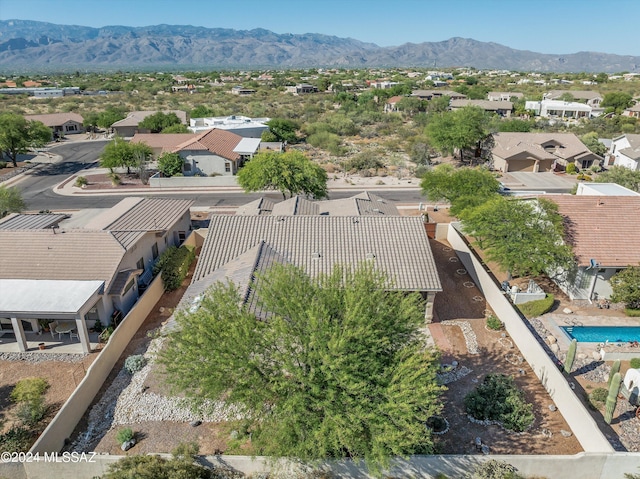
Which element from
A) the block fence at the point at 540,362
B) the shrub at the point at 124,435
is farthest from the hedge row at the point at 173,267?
the block fence at the point at 540,362

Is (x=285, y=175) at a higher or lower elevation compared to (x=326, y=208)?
higher

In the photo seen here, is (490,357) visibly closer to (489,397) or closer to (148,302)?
(489,397)

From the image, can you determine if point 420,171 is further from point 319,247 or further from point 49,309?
point 49,309

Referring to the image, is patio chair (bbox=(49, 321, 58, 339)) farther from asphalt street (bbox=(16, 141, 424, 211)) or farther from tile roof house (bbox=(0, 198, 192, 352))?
asphalt street (bbox=(16, 141, 424, 211))

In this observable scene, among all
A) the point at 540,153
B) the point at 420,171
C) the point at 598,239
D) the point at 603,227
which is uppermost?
the point at 603,227

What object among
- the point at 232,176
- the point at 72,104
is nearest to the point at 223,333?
the point at 232,176

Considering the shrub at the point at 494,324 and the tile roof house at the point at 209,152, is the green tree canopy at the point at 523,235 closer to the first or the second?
the shrub at the point at 494,324

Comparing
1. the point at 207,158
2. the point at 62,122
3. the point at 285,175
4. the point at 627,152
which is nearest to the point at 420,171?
the point at 285,175
